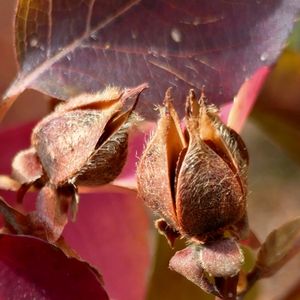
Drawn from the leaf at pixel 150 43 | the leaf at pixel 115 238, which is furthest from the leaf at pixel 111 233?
the leaf at pixel 150 43

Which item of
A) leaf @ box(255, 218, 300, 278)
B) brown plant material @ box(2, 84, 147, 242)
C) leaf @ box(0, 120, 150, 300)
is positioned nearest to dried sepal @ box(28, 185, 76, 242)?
brown plant material @ box(2, 84, 147, 242)

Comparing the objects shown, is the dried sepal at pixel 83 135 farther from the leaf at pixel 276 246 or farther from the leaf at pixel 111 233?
the leaf at pixel 111 233

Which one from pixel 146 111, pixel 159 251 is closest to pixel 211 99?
pixel 146 111

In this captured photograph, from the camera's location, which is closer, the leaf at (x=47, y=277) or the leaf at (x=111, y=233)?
the leaf at (x=47, y=277)

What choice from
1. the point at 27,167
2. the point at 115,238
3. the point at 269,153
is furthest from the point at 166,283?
the point at 269,153

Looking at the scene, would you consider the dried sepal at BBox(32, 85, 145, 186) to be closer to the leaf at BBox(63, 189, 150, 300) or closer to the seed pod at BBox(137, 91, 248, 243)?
the seed pod at BBox(137, 91, 248, 243)

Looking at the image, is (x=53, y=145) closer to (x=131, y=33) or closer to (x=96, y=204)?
(x=131, y=33)

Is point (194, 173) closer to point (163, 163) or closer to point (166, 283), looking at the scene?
point (163, 163)
